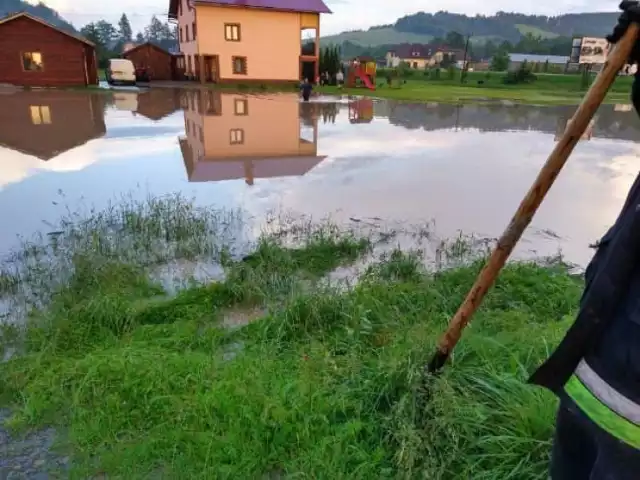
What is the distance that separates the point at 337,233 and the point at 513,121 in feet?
48.9

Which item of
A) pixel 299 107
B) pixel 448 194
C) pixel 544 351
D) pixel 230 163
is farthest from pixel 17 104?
pixel 544 351

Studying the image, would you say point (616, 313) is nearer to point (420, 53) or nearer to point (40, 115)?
point (40, 115)

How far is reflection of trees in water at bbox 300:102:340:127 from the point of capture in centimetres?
1723

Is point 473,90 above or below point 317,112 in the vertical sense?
above

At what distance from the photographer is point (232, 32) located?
31484mm

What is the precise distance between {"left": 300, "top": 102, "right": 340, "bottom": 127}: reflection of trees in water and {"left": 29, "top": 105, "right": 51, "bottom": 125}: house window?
7.80m

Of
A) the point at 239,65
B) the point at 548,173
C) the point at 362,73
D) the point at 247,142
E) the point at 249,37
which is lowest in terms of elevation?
the point at 247,142

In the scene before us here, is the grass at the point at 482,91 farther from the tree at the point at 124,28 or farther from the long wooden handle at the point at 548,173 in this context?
the tree at the point at 124,28

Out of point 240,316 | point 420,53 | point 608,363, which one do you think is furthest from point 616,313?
point 420,53

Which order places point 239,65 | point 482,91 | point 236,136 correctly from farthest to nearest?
point 482,91, point 239,65, point 236,136

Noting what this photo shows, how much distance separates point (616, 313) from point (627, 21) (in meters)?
0.82

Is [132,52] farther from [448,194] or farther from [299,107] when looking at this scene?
[448,194]

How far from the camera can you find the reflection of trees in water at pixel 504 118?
16547mm

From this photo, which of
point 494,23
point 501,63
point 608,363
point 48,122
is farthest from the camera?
point 494,23
